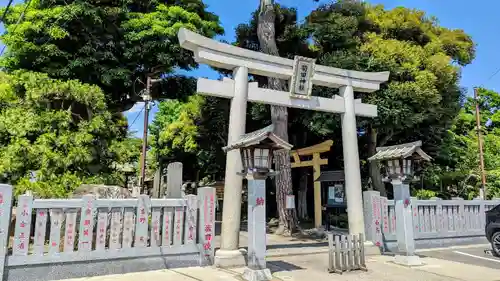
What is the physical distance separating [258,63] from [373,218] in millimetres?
5366

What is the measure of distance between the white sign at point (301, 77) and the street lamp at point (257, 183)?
3017 mm

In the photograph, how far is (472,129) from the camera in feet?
80.1

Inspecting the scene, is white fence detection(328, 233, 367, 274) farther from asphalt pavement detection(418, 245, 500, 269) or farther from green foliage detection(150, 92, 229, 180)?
green foliage detection(150, 92, 229, 180)

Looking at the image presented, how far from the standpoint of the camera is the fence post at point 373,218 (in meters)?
9.88

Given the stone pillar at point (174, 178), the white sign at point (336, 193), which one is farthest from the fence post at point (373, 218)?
the stone pillar at point (174, 178)

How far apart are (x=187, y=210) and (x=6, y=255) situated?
334 cm

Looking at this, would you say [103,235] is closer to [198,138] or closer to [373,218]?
[373,218]

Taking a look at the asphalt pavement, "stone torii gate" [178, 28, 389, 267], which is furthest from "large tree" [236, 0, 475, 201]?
the asphalt pavement

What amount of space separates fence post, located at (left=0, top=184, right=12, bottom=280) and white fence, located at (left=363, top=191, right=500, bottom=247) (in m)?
8.48

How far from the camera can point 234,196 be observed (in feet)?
26.4

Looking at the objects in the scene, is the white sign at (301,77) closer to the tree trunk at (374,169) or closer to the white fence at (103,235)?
the white fence at (103,235)

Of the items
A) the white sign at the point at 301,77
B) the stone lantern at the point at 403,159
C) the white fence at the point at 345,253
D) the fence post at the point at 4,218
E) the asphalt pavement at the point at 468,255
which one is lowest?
the asphalt pavement at the point at 468,255

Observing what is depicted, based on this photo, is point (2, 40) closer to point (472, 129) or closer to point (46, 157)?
point (46, 157)

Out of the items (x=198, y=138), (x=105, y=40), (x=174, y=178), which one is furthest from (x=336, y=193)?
(x=105, y=40)
